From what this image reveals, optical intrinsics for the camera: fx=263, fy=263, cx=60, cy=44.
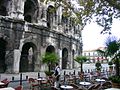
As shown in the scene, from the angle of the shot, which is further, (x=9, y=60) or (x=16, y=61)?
(x=16, y=61)

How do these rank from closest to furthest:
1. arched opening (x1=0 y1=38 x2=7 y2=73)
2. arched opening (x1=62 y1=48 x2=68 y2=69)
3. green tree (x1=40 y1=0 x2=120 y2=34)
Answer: green tree (x1=40 y1=0 x2=120 y2=34) → arched opening (x1=0 y1=38 x2=7 y2=73) → arched opening (x1=62 y1=48 x2=68 y2=69)

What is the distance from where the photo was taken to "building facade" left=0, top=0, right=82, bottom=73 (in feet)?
78.6

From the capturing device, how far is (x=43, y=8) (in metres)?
29.2

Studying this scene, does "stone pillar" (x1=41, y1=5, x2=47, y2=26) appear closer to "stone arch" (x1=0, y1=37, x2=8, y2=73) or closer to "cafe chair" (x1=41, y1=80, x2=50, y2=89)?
"stone arch" (x1=0, y1=37, x2=8, y2=73)

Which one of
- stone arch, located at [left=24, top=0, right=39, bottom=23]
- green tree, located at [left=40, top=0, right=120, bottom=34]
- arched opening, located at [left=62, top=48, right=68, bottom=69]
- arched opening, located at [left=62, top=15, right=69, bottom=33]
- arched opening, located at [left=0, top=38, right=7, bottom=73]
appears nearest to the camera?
green tree, located at [left=40, top=0, right=120, bottom=34]

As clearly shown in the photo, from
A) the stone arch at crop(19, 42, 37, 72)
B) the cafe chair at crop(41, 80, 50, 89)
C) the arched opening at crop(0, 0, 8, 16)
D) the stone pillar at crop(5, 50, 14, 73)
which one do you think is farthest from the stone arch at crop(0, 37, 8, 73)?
the cafe chair at crop(41, 80, 50, 89)

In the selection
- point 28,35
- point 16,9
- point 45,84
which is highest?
point 16,9

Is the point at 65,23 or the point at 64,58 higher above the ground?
the point at 65,23

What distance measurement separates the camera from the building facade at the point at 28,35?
78.6ft

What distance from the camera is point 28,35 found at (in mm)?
26094

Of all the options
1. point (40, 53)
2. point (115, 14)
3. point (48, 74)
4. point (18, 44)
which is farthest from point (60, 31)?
point (115, 14)

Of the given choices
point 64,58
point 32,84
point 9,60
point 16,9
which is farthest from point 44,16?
point 32,84

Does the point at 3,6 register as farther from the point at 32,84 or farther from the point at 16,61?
the point at 32,84

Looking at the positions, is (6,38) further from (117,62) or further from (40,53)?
(117,62)
